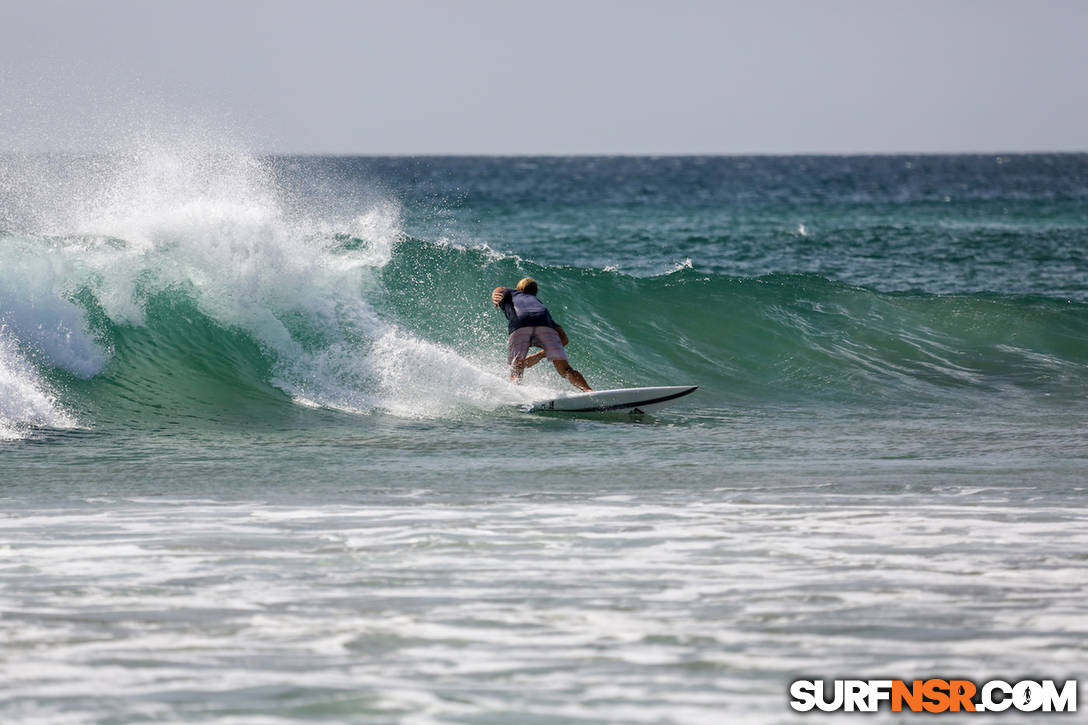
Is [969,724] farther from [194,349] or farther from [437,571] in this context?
[194,349]

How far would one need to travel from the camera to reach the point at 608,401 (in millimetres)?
10969

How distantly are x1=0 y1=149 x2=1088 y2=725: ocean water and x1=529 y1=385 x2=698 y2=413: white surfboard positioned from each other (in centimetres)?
17

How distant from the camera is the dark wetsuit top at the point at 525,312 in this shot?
11.6 meters

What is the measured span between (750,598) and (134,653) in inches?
105

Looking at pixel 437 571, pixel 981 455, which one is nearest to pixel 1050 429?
pixel 981 455

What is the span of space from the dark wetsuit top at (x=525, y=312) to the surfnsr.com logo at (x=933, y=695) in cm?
718

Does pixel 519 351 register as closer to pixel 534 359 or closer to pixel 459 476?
pixel 534 359

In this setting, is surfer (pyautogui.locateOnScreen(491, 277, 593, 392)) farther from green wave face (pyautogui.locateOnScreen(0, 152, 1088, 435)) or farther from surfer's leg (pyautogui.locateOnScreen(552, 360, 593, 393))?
green wave face (pyautogui.locateOnScreen(0, 152, 1088, 435))

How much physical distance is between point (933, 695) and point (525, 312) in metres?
7.43

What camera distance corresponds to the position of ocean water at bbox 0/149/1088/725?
15.9 feet

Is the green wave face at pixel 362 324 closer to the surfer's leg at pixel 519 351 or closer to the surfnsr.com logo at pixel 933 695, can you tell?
the surfer's leg at pixel 519 351

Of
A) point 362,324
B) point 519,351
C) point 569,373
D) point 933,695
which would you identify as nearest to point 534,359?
point 519,351

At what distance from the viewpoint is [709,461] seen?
8844mm

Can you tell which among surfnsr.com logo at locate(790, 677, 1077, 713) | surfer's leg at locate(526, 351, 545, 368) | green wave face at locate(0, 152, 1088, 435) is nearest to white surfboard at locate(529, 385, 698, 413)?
Answer: green wave face at locate(0, 152, 1088, 435)
